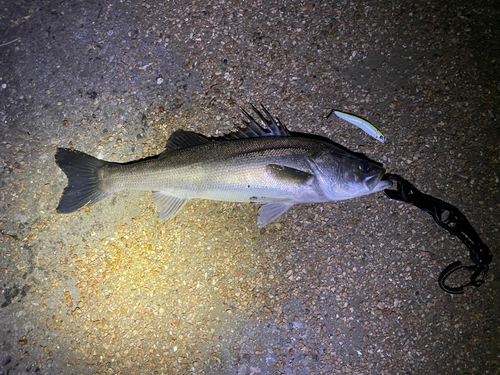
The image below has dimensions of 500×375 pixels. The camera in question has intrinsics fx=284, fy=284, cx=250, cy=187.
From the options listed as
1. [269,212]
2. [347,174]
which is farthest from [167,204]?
[347,174]

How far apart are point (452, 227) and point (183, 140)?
276 cm

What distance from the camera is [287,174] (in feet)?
8.47

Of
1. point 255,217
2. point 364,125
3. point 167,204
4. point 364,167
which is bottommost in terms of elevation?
point 255,217

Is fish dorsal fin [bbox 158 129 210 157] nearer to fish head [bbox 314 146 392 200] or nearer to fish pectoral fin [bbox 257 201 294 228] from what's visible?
fish pectoral fin [bbox 257 201 294 228]

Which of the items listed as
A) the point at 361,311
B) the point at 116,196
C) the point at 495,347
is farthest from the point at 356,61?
the point at 495,347

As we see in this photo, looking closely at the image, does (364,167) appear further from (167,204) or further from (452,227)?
(167,204)

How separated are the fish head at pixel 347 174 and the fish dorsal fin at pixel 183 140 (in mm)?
1152

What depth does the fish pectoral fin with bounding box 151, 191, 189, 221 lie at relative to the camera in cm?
284

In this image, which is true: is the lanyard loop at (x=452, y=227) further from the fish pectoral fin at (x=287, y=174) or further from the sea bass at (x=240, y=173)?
the fish pectoral fin at (x=287, y=174)

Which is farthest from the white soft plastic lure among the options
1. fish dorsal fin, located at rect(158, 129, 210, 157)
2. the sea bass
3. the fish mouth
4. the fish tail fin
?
the fish tail fin

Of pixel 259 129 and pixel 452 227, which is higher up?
pixel 259 129

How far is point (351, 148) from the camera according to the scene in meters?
2.93

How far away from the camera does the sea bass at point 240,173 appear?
2598mm

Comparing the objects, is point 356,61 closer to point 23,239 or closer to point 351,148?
point 351,148
